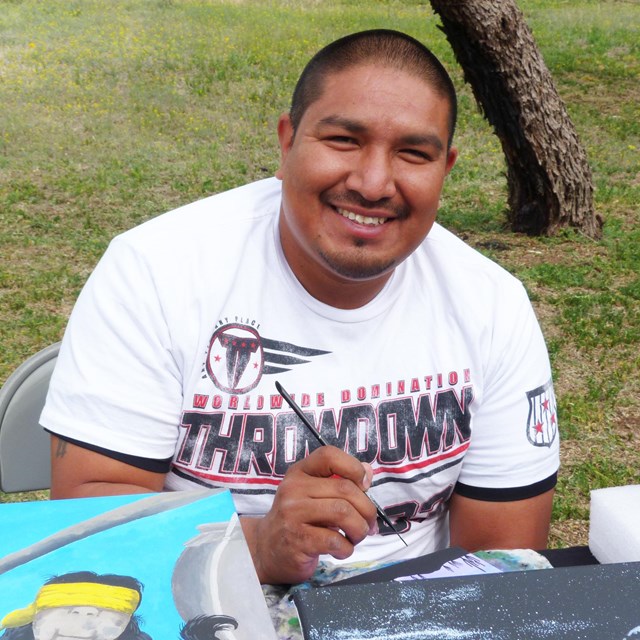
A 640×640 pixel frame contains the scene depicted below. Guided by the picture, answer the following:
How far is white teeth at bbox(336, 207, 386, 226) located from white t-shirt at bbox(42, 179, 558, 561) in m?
0.18

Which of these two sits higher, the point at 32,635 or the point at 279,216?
the point at 279,216

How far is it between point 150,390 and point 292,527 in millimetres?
396

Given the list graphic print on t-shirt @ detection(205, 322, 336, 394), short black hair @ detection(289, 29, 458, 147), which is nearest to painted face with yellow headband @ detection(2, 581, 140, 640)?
graphic print on t-shirt @ detection(205, 322, 336, 394)

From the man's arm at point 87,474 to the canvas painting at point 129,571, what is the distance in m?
0.39

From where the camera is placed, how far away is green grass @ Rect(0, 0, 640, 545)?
4648mm

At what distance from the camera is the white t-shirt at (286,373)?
1.61m

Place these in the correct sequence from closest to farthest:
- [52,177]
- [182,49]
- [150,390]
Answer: [150,390], [52,177], [182,49]

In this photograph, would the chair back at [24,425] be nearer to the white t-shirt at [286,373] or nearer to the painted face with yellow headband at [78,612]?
the white t-shirt at [286,373]

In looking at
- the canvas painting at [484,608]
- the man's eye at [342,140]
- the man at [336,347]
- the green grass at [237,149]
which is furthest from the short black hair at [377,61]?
the green grass at [237,149]

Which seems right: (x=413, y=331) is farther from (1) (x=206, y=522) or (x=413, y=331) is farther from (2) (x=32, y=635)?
(2) (x=32, y=635)

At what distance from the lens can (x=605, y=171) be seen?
7.75 m

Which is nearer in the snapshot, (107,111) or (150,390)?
(150,390)

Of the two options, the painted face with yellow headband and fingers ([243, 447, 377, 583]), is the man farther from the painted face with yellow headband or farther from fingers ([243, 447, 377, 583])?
the painted face with yellow headband

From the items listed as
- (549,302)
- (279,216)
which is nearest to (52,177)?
(549,302)
